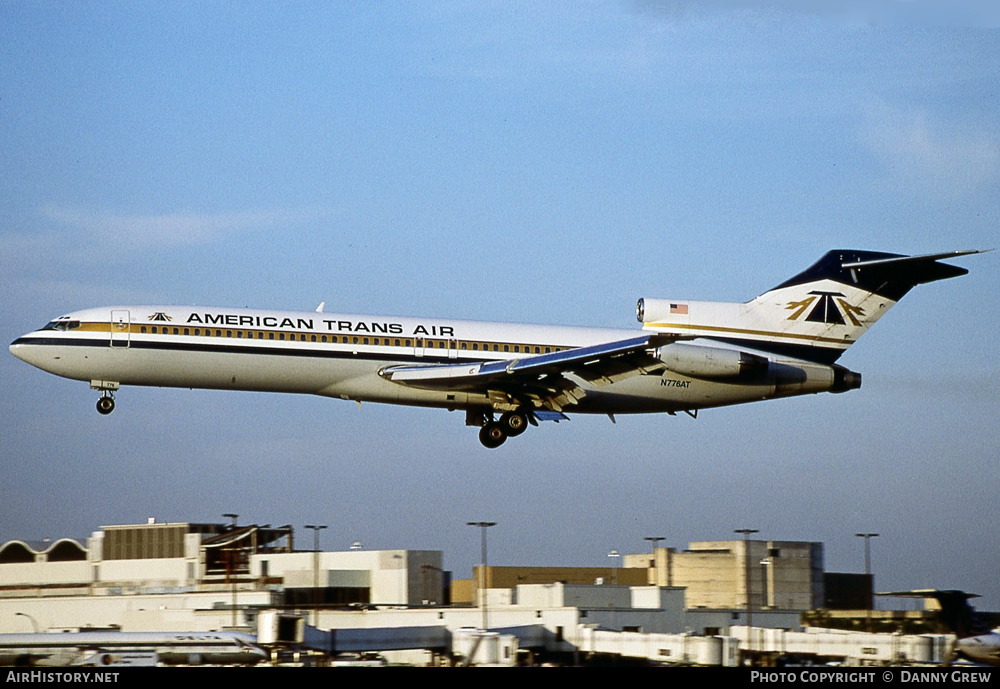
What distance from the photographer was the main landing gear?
137 ft

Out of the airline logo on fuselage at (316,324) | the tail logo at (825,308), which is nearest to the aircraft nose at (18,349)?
the airline logo on fuselage at (316,324)

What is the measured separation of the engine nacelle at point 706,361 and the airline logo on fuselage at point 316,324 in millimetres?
6964

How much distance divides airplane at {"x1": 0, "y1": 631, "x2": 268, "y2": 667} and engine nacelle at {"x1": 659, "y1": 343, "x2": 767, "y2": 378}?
15.2m

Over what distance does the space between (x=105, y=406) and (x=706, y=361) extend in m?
18.7

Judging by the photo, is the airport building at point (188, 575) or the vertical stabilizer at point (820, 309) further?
the airport building at point (188, 575)

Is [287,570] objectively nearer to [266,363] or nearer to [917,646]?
[266,363]

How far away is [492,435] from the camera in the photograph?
42.2 meters

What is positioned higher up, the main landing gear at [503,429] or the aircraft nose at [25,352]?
the aircraft nose at [25,352]

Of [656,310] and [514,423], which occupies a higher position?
[656,310]

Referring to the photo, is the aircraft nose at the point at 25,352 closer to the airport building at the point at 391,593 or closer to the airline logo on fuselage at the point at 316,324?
the airline logo on fuselage at the point at 316,324

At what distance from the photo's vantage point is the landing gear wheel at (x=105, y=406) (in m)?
38.8

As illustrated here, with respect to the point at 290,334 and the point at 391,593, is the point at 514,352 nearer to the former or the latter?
the point at 290,334

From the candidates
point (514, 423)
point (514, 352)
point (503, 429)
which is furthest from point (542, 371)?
point (503, 429)

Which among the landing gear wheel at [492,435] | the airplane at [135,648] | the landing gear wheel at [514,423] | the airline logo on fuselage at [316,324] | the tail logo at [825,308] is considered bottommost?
the airplane at [135,648]
